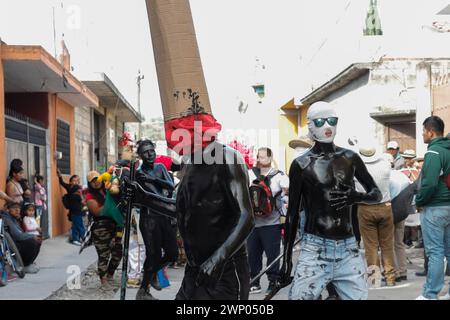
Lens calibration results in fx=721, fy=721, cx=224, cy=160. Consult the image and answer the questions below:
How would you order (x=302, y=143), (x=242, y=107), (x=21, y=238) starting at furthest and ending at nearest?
(x=242, y=107)
(x=21, y=238)
(x=302, y=143)

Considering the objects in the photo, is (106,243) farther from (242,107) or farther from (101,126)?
(242,107)

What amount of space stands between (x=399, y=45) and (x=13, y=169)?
11233 mm

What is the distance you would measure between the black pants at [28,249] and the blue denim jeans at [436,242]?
5765 millimetres

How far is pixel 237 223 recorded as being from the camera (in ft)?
13.1

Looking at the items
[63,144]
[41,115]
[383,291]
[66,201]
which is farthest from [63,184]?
[383,291]

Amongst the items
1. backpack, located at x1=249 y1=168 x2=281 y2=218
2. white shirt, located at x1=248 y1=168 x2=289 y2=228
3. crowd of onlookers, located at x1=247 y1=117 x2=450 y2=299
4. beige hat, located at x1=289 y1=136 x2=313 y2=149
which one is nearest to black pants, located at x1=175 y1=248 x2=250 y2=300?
crowd of onlookers, located at x1=247 y1=117 x2=450 y2=299

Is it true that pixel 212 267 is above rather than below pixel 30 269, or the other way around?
above

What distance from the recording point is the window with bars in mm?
17359

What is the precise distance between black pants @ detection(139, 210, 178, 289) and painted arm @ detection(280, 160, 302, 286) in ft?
11.1

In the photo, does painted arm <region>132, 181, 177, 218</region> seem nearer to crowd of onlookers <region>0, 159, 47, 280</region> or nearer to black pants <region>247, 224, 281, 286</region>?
black pants <region>247, 224, 281, 286</region>

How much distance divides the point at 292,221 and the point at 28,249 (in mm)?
6414

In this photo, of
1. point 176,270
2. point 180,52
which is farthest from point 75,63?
point 180,52

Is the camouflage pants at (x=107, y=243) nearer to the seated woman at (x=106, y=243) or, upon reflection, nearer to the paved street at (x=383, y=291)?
the seated woman at (x=106, y=243)
